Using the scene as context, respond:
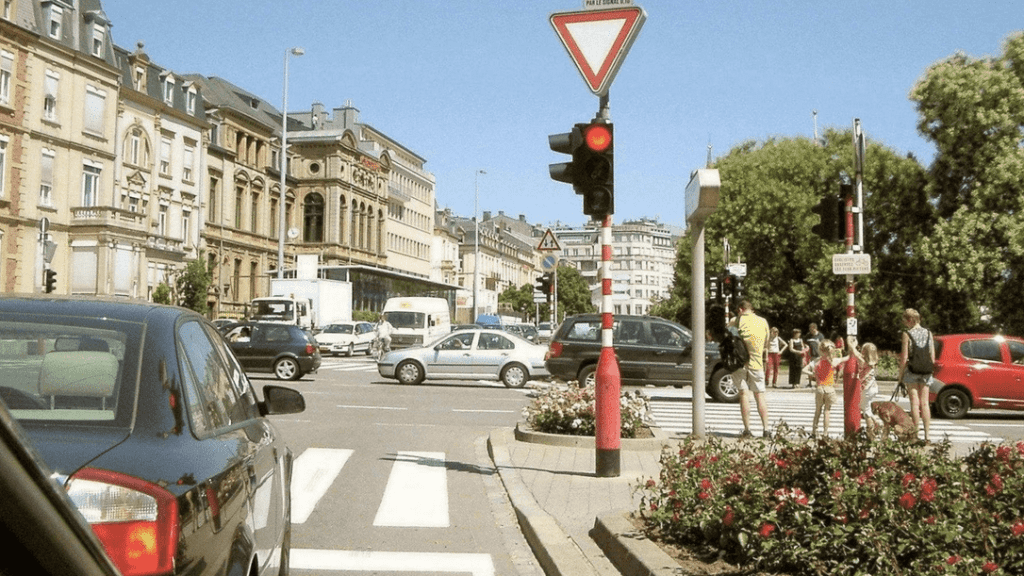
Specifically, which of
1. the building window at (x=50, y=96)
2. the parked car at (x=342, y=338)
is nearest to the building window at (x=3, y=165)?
the building window at (x=50, y=96)

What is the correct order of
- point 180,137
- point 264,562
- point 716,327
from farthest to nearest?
point 180,137
point 716,327
point 264,562

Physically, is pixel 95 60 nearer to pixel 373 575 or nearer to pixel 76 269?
pixel 76 269

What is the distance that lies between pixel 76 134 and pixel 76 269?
6135mm

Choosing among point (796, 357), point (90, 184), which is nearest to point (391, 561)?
point (796, 357)

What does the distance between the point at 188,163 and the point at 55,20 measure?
1709cm

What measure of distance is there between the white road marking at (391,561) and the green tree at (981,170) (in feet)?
113

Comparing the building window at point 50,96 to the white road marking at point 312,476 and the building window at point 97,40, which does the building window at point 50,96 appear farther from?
the white road marking at point 312,476

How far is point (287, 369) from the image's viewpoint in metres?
30.2

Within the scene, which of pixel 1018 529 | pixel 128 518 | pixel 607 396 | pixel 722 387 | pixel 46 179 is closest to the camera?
pixel 128 518

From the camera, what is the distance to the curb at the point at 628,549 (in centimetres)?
572

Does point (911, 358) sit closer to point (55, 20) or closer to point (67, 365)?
point (67, 365)

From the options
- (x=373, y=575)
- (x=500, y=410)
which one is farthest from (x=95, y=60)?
(x=373, y=575)

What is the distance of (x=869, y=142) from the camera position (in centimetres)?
5084

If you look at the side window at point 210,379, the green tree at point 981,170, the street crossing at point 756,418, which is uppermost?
the green tree at point 981,170
